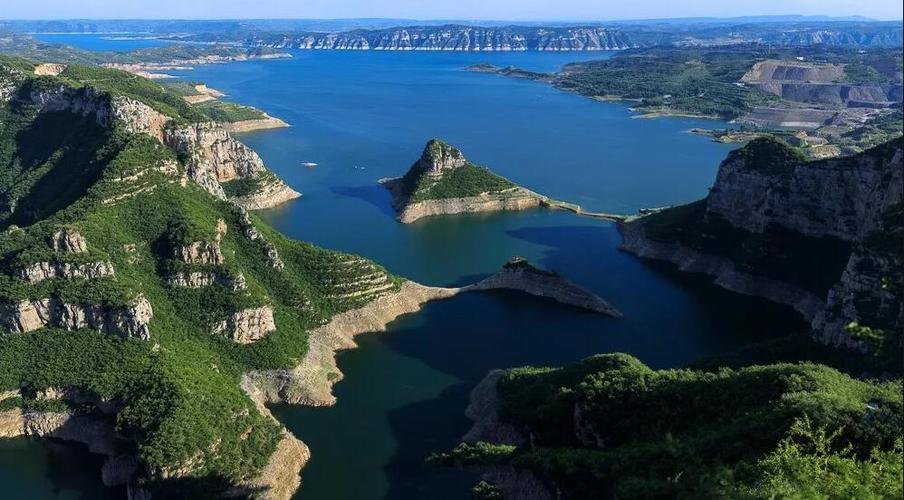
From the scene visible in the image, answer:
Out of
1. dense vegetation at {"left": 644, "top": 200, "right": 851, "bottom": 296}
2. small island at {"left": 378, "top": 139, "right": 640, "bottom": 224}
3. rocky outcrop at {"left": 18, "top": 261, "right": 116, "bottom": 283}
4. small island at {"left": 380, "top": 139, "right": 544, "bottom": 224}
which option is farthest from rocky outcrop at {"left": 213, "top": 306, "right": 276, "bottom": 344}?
dense vegetation at {"left": 644, "top": 200, "right": 851, "bottom": 296}

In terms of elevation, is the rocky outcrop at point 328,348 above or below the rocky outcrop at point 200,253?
below

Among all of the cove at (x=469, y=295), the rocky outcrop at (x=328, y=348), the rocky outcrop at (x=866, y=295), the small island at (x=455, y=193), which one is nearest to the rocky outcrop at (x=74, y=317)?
the rocky outcrop at (x=328, y=348)

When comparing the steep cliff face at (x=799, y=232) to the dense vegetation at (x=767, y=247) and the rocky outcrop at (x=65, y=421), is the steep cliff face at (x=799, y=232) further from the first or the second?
the rocky outcrop at (x=65, y=421)

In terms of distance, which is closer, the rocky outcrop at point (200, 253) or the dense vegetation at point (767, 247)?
the rocky outcrop at point (200, 253)

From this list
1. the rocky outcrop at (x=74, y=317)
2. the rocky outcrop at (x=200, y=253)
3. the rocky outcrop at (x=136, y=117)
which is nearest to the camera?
the rocky outcrop at (x=74, y=317)

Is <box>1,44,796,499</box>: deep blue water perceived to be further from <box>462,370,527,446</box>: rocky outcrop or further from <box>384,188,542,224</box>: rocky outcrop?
<box>384,188,542,224</box>: rocky outcrop

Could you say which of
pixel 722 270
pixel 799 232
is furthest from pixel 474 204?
pixel 799 232
